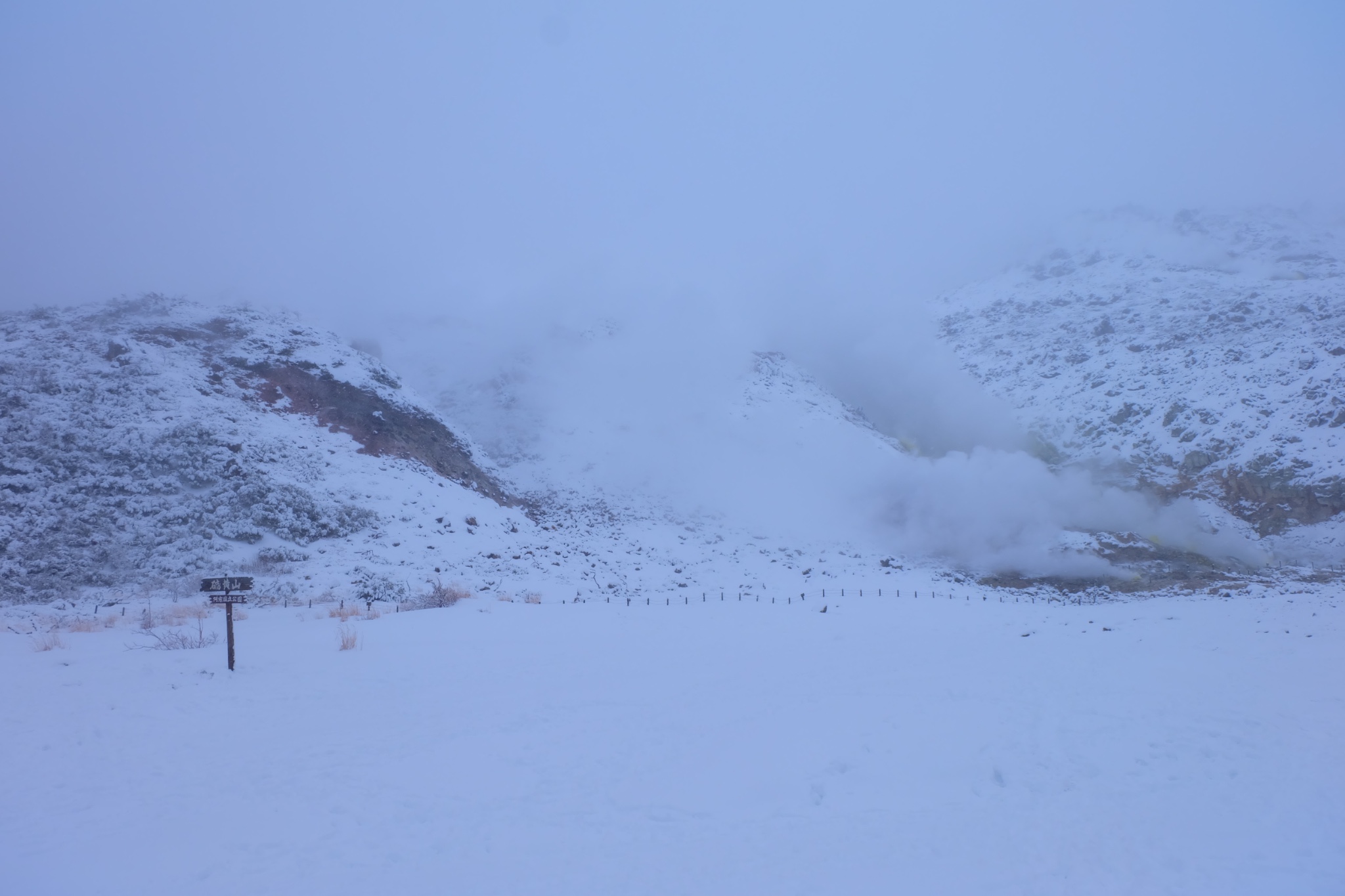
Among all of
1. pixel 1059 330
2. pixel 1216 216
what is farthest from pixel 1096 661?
pixel 1216 216

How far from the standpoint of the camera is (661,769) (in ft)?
25.1

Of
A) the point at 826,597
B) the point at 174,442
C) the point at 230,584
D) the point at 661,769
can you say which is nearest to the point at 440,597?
the point at 230,584

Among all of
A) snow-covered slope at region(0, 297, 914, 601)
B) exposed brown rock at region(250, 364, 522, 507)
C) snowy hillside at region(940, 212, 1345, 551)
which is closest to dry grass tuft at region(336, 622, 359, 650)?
snow-covered slope at region(0, 297, 914, 601)

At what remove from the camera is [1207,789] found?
23.8 ft

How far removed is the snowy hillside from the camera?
33.4m

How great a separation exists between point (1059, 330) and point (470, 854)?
64.4 meters

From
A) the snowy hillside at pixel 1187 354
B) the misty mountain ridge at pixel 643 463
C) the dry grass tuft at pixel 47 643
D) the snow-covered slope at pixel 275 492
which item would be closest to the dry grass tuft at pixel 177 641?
the dry grass tuft at pixel 47 643

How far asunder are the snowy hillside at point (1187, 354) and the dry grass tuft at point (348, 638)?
41875 mm

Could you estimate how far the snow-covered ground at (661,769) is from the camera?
219 inches

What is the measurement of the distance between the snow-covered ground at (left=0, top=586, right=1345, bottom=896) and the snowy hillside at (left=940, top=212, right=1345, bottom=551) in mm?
27759

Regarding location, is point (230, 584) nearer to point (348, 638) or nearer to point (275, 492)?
point (348, 638)

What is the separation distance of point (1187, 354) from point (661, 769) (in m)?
53.2

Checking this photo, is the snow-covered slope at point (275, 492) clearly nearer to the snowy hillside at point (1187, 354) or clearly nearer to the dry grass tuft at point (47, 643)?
the dry grass tuft at point (47, 643)

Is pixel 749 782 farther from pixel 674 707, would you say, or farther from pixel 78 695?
pixel 78 695
